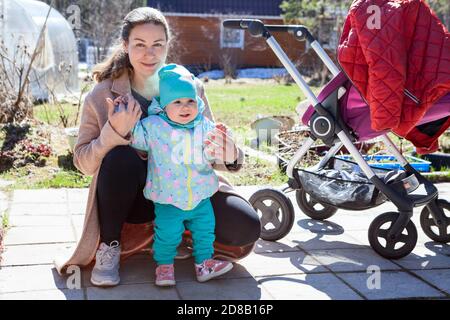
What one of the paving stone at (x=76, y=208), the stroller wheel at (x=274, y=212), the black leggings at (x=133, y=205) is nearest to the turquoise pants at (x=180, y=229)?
the black leggings at (x=133, y=205)

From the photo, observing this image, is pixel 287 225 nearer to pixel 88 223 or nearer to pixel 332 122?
pixel 332 122

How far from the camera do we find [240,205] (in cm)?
312

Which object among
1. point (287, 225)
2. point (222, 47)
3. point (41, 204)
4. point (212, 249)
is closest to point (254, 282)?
point (212, 249)

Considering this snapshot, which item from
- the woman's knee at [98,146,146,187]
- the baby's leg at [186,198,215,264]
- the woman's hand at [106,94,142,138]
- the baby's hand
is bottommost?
the baby's leg at [186,198,215,264]

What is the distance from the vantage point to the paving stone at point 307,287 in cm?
285

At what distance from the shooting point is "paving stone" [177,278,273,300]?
9.21 feet

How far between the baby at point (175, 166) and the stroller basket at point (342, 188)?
2.85 feet

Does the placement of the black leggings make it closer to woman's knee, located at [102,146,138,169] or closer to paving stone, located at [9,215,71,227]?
woman's knee, located at [102,146,138,169]

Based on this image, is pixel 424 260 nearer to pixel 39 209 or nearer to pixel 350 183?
pixel 350 183

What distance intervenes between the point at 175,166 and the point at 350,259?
3.77ft

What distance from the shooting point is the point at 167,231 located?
2.89m

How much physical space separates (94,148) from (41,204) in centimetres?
163

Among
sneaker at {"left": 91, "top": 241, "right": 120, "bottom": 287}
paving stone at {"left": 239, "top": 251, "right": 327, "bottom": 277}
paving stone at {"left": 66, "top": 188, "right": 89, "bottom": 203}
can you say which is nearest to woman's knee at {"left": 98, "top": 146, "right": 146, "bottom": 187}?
sneaker at {"left": 91, "top": 241, "right": 120, "bottom": 287}

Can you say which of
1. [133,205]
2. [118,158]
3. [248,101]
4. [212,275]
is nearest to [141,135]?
[118,158]
